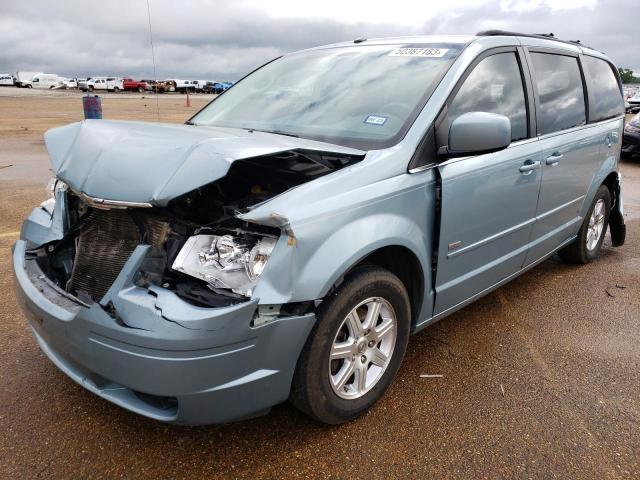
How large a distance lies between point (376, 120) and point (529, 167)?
115 cm

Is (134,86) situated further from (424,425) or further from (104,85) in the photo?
(424,425)

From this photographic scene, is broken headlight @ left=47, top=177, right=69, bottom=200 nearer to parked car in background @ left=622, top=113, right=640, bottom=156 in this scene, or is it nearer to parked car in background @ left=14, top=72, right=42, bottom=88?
parked car in background @ left=622, top=113, right=640, bottom=156

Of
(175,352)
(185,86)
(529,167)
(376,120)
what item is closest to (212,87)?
(185,86)

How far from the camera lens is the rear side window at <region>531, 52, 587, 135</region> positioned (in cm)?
355

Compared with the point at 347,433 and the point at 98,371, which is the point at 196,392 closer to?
the point at 98,371

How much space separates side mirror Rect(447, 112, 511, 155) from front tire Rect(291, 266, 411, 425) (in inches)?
28.2

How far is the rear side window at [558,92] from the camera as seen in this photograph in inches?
140

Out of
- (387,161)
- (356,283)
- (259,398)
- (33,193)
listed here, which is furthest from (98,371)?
(33,193)

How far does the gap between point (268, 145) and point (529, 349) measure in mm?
2135

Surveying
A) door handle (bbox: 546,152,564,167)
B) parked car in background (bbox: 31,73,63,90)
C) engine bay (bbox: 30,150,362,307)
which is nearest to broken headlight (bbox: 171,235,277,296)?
engine bay (bbox: 30,150,362,307)

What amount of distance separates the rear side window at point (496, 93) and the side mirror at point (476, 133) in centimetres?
24

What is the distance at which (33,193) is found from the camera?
6.84m

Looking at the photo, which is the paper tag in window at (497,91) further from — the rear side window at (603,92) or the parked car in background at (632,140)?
the parked car in background at (632,140)

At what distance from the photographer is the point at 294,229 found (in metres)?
1.98
